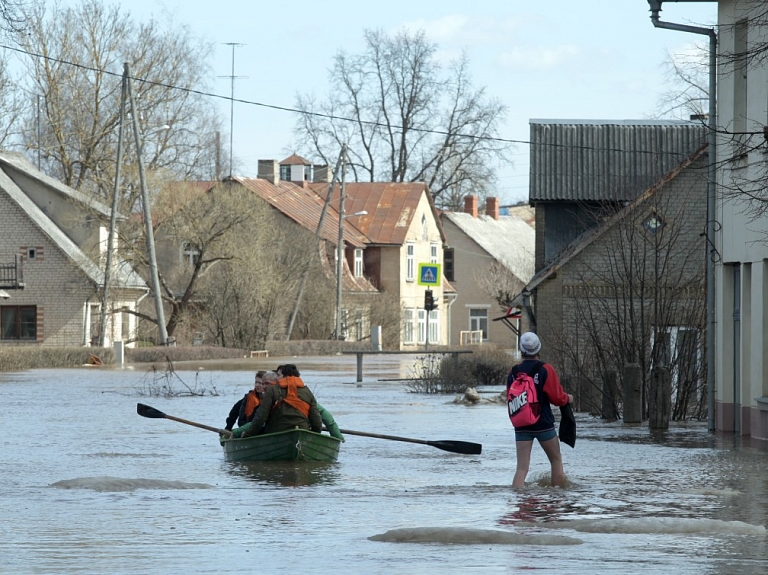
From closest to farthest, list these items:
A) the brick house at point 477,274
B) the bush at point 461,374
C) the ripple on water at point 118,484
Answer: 1. the ripple on water at point 118,484
2. the bush at point 461,374
3. the brick house at point 477,274

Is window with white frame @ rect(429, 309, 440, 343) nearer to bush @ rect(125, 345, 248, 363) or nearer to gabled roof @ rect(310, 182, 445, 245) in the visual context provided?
gabled roof @ rect(310, 182, 445, 245)

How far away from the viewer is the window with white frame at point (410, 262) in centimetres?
8719

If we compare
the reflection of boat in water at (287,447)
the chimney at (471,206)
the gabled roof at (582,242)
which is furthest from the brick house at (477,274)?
the reflection of boat in water at (287,447)

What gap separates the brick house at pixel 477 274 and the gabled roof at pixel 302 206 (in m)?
9.76

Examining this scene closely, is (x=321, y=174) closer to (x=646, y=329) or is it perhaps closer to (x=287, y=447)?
(x=646, y=329)

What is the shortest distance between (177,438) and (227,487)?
7.71 meters

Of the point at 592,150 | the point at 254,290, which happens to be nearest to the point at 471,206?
the point at 254,290

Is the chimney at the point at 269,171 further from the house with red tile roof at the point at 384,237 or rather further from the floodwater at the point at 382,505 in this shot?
the floodwater at the point at 382,505

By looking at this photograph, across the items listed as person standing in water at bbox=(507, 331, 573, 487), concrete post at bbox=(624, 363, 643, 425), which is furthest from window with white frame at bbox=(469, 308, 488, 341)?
person standing in water at bbox=(507, 331, 573, 487)

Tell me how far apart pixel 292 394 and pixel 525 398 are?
481 cm

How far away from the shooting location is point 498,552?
1052 cm

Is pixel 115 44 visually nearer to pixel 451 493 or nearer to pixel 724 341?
pixel 724 341

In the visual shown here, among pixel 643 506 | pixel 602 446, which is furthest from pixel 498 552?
pixel 602 446

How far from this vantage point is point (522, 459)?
14734 mm
